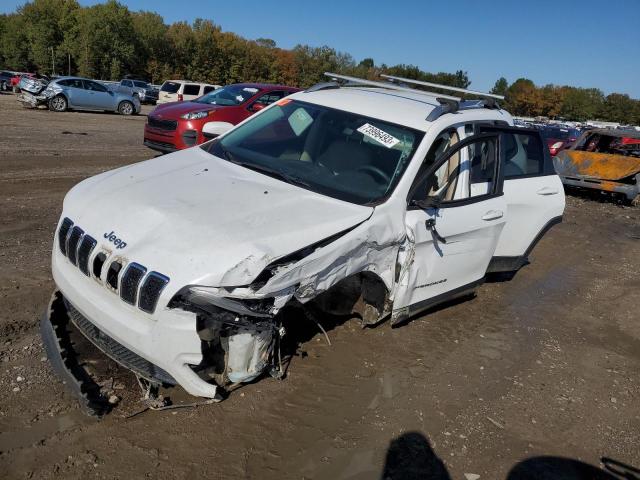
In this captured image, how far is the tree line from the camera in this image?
207 feet

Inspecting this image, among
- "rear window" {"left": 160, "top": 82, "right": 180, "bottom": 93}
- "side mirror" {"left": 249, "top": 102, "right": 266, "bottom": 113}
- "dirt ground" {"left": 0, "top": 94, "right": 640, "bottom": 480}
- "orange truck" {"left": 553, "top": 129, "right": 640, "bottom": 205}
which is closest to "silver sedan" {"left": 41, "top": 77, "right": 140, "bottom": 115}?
"rear window" {"left": 160, "top": 82, "right": 180, "bottom": 93}

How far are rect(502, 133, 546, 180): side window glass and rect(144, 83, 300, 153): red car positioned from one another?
6.11 m

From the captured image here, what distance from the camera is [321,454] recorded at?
3105 millimetres

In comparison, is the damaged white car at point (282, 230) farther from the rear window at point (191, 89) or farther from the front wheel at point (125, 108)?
the rear window at point (191, 89)

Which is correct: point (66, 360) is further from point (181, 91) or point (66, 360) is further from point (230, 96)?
point (181, 91)

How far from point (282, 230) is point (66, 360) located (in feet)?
5.02

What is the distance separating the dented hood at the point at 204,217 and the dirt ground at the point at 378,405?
967 millimetres

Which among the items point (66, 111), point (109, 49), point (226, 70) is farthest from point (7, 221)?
point (226, 70)

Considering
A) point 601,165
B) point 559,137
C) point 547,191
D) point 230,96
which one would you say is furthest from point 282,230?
point 559,137

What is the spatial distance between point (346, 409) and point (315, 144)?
205 centimetres

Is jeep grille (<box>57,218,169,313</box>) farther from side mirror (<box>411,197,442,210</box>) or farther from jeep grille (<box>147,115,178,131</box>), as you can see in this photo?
jeep grille (<box>147,115,178,131</box>)

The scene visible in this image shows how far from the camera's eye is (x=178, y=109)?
11352mm

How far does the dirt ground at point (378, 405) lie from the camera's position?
295 cm

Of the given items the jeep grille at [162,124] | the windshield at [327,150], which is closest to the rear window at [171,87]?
the jeep grille at [162,124]
